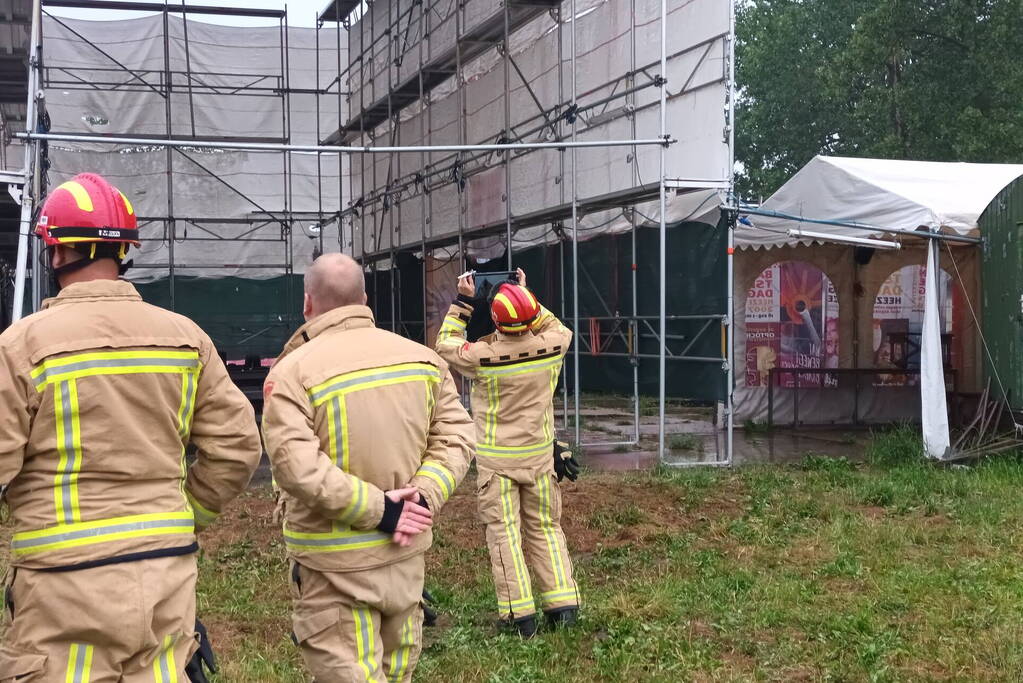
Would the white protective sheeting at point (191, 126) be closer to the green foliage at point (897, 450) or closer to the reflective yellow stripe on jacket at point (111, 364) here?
the green foliage at point (897, 450)

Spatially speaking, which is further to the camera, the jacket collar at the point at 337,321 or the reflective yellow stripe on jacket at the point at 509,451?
the reflective yellow stripe on jacket at the point at 509,451

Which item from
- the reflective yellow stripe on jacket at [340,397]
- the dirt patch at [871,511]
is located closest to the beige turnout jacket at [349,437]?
the reflective yellow stripe on jacket at [340,397]

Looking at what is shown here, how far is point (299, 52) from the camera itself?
63.4ft

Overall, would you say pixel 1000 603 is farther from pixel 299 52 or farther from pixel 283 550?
pixel 299 52

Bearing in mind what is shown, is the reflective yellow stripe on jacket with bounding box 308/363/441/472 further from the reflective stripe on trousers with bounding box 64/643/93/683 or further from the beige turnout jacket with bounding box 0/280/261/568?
the reflective stripe on trousers with bounding box 64/643/93/683

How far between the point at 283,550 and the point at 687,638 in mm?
3055

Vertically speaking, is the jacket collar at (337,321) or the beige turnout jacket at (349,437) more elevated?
the jacket collar at (337,321)

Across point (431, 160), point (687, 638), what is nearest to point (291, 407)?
point (687, 638)

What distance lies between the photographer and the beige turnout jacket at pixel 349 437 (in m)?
3.02

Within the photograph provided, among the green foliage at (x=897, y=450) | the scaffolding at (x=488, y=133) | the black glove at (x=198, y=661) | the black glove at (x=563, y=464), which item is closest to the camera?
the black glove at (x=198, y=661)

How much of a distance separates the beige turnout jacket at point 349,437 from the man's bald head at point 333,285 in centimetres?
5

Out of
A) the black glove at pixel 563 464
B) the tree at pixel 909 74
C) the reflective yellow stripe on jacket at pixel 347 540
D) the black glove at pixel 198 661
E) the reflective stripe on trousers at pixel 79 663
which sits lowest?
the black glove at pixel 198 661

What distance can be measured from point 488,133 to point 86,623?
40.6 ft

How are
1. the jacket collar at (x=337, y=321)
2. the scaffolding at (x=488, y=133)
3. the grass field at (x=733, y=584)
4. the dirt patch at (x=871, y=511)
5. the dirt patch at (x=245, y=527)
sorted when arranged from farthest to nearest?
the scaffolding at (x=488, y=133) < the dirt patch at (x=871, y=511) < the dirt patch at (x=245, y=527) < the grass field at (x=733, y=584) < the jacket collar at (x=337, y=321)
